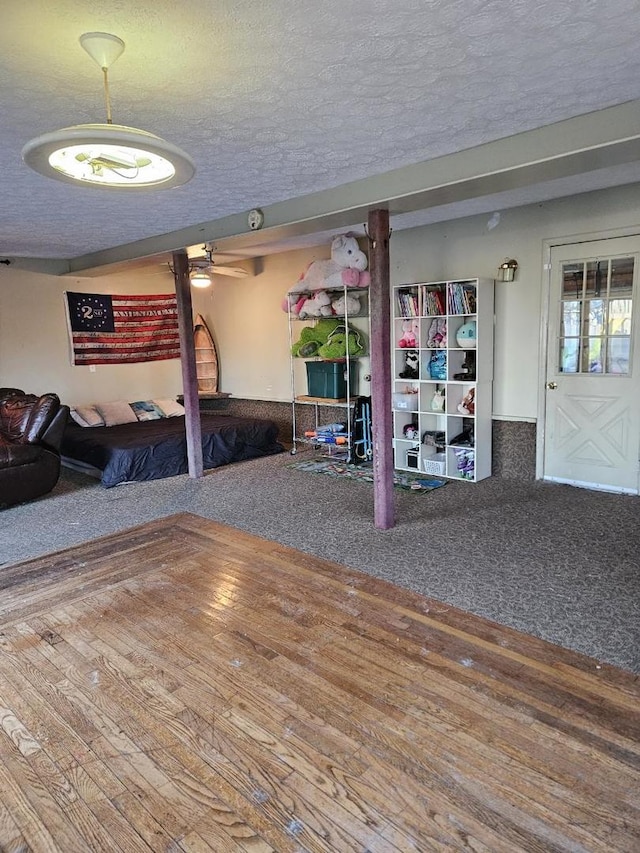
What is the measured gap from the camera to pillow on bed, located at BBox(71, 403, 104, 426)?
6621mm

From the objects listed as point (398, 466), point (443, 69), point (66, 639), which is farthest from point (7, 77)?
point (398, 466)

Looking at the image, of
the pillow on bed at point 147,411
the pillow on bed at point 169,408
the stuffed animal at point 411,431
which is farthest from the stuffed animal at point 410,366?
the pillow on bed at point 147,411

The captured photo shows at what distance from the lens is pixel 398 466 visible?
5.75m

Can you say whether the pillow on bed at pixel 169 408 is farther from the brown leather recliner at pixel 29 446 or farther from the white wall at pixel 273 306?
the brown leather recliner at pixel 29 446

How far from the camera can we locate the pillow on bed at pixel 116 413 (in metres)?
6.80

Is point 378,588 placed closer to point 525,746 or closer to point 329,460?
point 525,746

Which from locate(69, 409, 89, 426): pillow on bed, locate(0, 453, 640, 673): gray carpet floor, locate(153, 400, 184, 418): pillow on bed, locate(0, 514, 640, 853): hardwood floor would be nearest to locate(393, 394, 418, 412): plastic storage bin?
locate(0, 453, 640, 673): gray carpet floor

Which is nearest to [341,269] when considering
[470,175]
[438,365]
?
[438,365]

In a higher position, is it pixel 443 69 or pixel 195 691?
pixel 443 69

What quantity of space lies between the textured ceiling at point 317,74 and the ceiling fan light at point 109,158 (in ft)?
0.98

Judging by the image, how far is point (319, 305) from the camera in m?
6.17

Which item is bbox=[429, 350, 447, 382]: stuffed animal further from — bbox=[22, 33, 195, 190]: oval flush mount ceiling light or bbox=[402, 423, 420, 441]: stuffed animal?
bbox=[22, 33, 195, 190]: oval flush mount ceiling light

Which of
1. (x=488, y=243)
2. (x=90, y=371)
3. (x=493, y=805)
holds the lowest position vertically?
(x=493, y=805)

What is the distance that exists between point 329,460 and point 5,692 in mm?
4204
